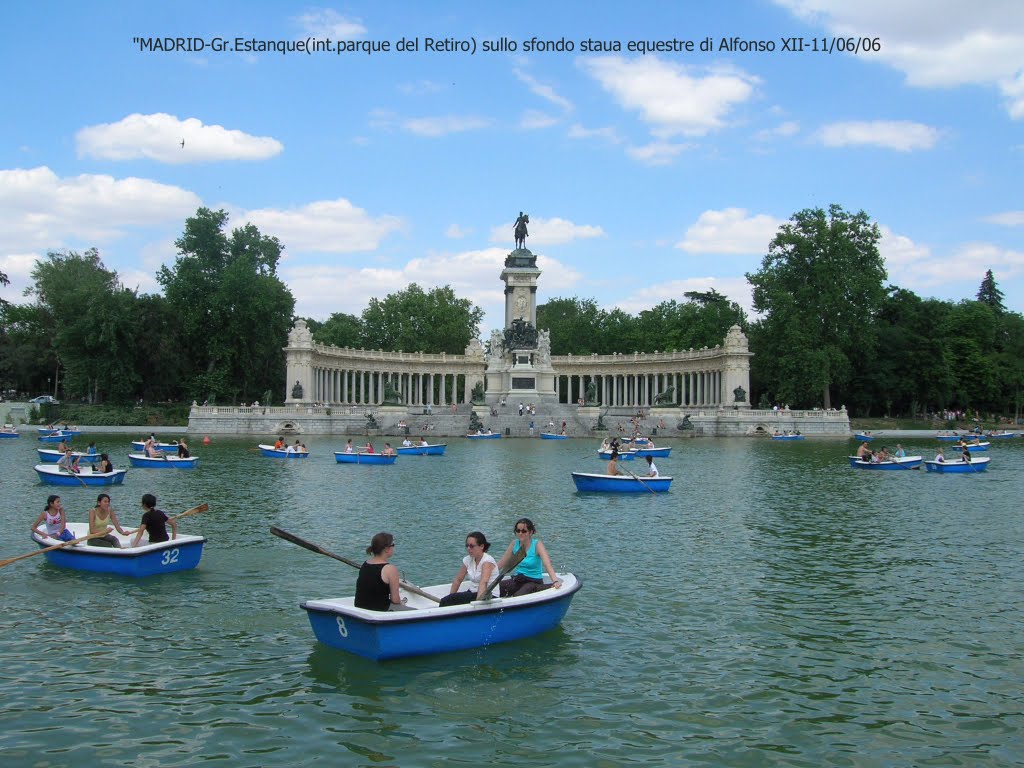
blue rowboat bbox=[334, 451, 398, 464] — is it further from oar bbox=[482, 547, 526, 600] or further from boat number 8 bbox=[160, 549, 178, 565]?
oar bbox=[482, 547, 526, 600]

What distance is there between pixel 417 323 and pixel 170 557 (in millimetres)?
88820

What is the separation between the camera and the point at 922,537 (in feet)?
68.4

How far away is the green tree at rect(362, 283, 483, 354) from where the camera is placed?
338 feet

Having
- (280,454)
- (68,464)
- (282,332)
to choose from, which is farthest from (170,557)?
(282,332)

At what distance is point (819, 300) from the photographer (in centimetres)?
7612

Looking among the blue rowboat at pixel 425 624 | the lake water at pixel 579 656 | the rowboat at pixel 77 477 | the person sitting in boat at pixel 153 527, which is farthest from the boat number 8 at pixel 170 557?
the rowboat at pixel 77 477

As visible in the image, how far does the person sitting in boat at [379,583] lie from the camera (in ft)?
36.3

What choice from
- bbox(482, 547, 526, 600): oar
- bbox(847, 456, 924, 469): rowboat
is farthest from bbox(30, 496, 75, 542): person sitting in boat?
bbox(847, 456, 924, 469): rowboat

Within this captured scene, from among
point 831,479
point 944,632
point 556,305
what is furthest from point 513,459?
point 556,305

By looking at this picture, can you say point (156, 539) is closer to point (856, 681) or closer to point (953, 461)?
point (856, 681)

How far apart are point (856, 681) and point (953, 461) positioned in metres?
30.6

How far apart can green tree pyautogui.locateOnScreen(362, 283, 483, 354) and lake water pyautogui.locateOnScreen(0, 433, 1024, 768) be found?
79.4m

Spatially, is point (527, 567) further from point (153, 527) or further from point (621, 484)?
point (621, 484)

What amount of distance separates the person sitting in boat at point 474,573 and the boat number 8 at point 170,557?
20.0 ft
